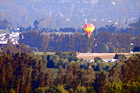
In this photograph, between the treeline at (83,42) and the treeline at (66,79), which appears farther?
the treeline at (83,42)

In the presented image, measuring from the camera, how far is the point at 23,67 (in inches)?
1277

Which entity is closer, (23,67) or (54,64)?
(23,67)

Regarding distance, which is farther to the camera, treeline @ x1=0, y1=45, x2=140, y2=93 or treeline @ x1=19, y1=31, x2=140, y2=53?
treeline @ x1=19, y1=31, x2=140, y2=53

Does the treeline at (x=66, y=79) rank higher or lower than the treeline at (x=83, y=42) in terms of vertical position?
lower

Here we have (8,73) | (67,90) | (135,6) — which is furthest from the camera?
(135,6)

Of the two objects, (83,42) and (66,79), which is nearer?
(66,79)

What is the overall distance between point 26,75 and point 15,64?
10.0 feet

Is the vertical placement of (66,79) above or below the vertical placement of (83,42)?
below

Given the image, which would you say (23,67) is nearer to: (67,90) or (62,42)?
(67,90)

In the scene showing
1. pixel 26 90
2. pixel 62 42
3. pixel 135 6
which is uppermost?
pixel 135 6

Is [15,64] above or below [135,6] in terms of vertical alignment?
below

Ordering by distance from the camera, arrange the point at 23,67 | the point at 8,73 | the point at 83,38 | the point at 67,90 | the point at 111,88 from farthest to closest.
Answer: the point at 83,38 < the point at 23,67 < the point at 8,73 < the point at 67,90 < the point at 111,88

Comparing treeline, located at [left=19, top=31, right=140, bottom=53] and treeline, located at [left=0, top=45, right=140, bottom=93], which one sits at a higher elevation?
treeline, located at [left=19, top=31, right=140, bottom=53]

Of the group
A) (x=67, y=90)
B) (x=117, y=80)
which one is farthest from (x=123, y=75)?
(x=67, y=90)
